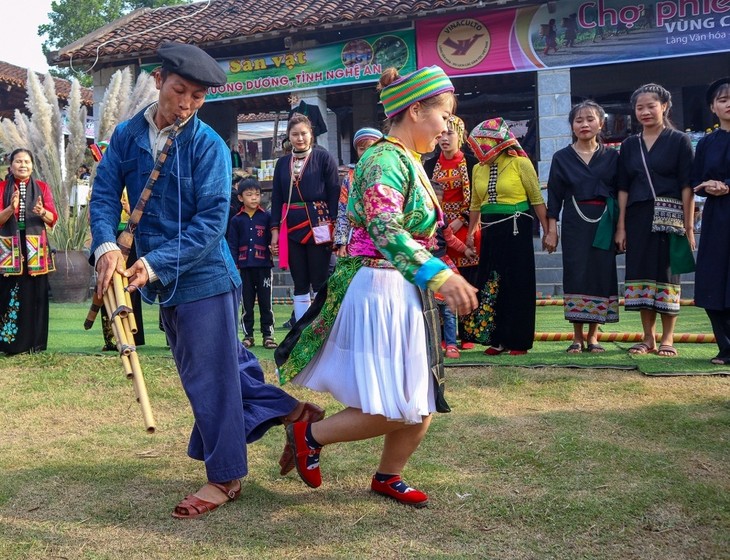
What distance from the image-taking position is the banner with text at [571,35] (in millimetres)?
13172

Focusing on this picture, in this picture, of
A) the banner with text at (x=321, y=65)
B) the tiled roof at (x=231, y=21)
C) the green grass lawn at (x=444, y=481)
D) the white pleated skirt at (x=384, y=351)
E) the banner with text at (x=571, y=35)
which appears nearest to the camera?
the green grass lawn at (x=444, y=481)

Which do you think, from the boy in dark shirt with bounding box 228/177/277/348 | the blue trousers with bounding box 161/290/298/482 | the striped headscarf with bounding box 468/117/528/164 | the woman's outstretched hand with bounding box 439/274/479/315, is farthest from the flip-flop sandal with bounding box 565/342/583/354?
the woman's outstretched hand with bounding box 439/274/479/315

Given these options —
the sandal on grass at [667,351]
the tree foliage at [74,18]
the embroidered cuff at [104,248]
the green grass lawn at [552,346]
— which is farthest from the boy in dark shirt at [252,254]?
the tree foliage at [74,18]

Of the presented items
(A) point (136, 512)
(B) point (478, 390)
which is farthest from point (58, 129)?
(A) point (136, 512)

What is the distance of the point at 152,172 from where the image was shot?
3244 mm

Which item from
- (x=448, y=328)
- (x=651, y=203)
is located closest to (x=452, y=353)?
(x=448, y=328)

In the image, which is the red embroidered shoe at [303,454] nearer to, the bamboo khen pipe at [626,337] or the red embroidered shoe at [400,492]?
the red embroidered shoe at [400,492]

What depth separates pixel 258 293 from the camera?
25.4ft

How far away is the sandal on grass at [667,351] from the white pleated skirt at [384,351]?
11.9ft

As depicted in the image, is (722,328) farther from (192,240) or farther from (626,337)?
(192,240)

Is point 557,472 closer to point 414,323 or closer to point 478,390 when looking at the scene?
point 414,323

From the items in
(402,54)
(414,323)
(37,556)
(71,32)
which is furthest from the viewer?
(71,32)

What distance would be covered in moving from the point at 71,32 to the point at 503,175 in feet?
131

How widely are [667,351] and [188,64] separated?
180 inches
